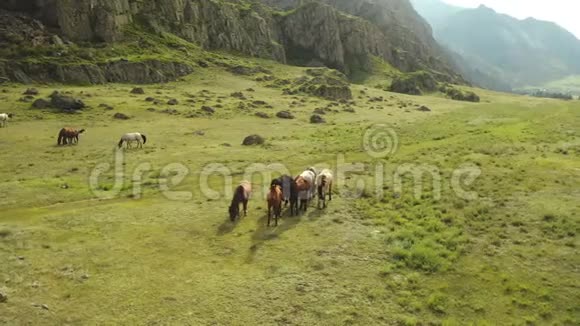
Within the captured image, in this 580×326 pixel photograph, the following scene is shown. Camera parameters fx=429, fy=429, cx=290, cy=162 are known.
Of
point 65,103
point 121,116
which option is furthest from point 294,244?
point 65,103

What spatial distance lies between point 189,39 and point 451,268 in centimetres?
16134

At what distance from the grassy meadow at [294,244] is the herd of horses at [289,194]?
970mm

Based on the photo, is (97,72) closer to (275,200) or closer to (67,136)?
(67,136)

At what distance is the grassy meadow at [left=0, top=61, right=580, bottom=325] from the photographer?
17.5 m

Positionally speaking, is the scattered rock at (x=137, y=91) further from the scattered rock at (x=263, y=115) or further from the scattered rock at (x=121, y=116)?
the scattered rock at (x=263, y=115)

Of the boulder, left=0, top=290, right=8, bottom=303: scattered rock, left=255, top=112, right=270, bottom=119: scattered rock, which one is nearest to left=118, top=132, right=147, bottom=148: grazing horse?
the boulder

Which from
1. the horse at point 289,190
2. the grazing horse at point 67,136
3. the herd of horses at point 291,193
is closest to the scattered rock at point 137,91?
the grazing horse at point 67,136

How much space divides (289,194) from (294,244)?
4992 millimetres

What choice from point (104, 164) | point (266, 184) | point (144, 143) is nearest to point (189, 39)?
point (144, 143)

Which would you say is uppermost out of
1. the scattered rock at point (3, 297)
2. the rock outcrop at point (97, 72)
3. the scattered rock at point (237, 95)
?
the rock outcrop at point (97, 72)

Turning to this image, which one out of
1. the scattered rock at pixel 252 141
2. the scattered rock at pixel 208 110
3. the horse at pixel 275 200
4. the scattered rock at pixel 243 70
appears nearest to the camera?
the horse at pixel 275 200

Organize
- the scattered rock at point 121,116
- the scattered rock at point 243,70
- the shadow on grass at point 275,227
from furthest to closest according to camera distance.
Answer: the scattered rock at point 243,70
the scattered rock at point 121,116
the shadow on grass at point 275,227

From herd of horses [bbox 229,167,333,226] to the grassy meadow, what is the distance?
0.97 m

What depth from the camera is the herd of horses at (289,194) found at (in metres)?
25.7
